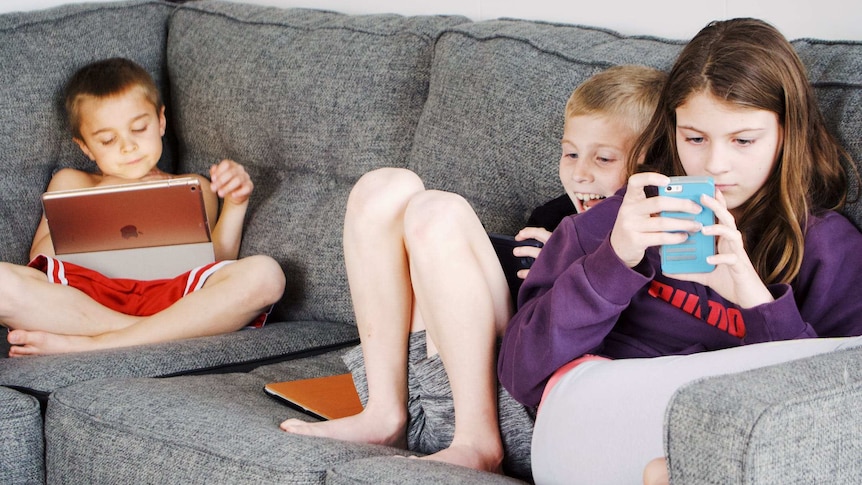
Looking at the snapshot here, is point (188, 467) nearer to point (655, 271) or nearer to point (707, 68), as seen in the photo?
point (655, 271)

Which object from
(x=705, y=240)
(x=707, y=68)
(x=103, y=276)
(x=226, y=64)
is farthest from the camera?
(x=226, y=64)

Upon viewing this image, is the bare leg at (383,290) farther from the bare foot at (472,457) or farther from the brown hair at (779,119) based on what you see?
the brown hair at (779,119)

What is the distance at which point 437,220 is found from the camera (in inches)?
57.1

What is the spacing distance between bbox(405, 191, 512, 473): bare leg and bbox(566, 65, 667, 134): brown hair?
26 centimetres

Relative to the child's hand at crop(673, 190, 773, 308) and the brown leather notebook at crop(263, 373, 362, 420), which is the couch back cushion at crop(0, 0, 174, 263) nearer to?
the brown leather notebook at crop(263, 373, 362, 420)

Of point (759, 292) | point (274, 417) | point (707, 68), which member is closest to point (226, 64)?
point (274, 417)

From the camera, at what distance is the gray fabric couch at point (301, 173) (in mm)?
967

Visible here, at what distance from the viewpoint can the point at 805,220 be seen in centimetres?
135

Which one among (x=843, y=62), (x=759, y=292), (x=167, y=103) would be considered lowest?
(x=167, y=103)

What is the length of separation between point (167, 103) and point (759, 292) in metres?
1.76

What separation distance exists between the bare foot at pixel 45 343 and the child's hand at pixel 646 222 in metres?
→ 1.16

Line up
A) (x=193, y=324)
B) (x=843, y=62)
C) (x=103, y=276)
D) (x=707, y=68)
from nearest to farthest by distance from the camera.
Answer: (x=707, y=68) < (x=843, y=62) < (x=193, y=324) < (x=103, y=276)

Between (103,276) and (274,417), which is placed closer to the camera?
(274,417)

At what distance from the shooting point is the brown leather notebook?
163cm
